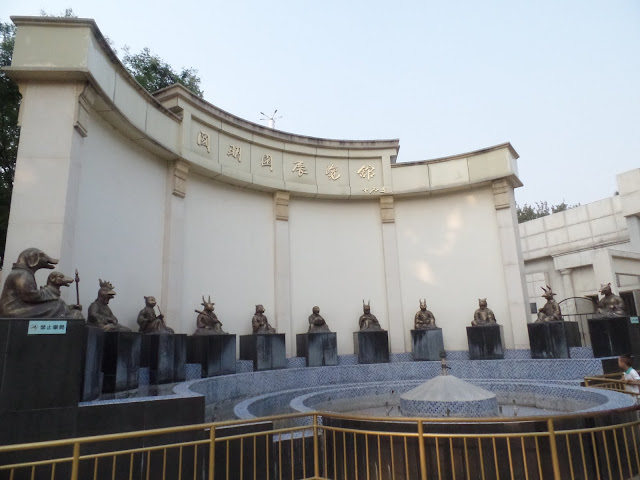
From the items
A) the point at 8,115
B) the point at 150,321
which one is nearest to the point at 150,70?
the point at 8,115

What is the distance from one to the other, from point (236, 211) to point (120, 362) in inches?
285

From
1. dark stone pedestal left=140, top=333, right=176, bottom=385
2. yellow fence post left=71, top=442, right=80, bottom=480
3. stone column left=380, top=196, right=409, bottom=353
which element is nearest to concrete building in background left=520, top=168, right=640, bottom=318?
stone column left=380, top=196, right=409, bottom=353

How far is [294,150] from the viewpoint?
15.0 meters

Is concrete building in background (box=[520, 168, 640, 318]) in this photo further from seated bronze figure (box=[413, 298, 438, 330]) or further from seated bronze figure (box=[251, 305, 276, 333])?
seated bronze figure (box=[251, 305, 276, 333])

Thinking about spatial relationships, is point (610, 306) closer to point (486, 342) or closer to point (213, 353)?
point (486, 342)

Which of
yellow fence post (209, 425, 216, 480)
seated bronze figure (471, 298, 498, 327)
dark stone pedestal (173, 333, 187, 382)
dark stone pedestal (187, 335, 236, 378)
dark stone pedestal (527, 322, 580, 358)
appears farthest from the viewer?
seated bronze figure (471, 298, 498, 327)

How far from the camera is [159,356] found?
870 centimetres

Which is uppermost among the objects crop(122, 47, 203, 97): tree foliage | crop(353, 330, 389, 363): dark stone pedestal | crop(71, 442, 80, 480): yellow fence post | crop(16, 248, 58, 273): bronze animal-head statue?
crop(122, 47, 203, 97): tree foliage

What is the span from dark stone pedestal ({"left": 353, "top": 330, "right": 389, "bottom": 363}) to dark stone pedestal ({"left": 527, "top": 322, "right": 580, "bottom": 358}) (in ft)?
13.8

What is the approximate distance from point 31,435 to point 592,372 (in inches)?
453

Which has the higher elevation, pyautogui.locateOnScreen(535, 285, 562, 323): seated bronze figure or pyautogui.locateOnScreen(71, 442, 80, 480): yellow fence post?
pyautogui.locateOnScreen(535, 285, 562, 323): seated bronze figure

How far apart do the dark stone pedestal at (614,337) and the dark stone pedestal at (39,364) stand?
12.0 metres

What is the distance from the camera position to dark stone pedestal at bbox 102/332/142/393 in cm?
708

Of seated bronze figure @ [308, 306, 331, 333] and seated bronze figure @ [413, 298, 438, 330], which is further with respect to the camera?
seated bronze figure @ [413, 298, 438, 330]
